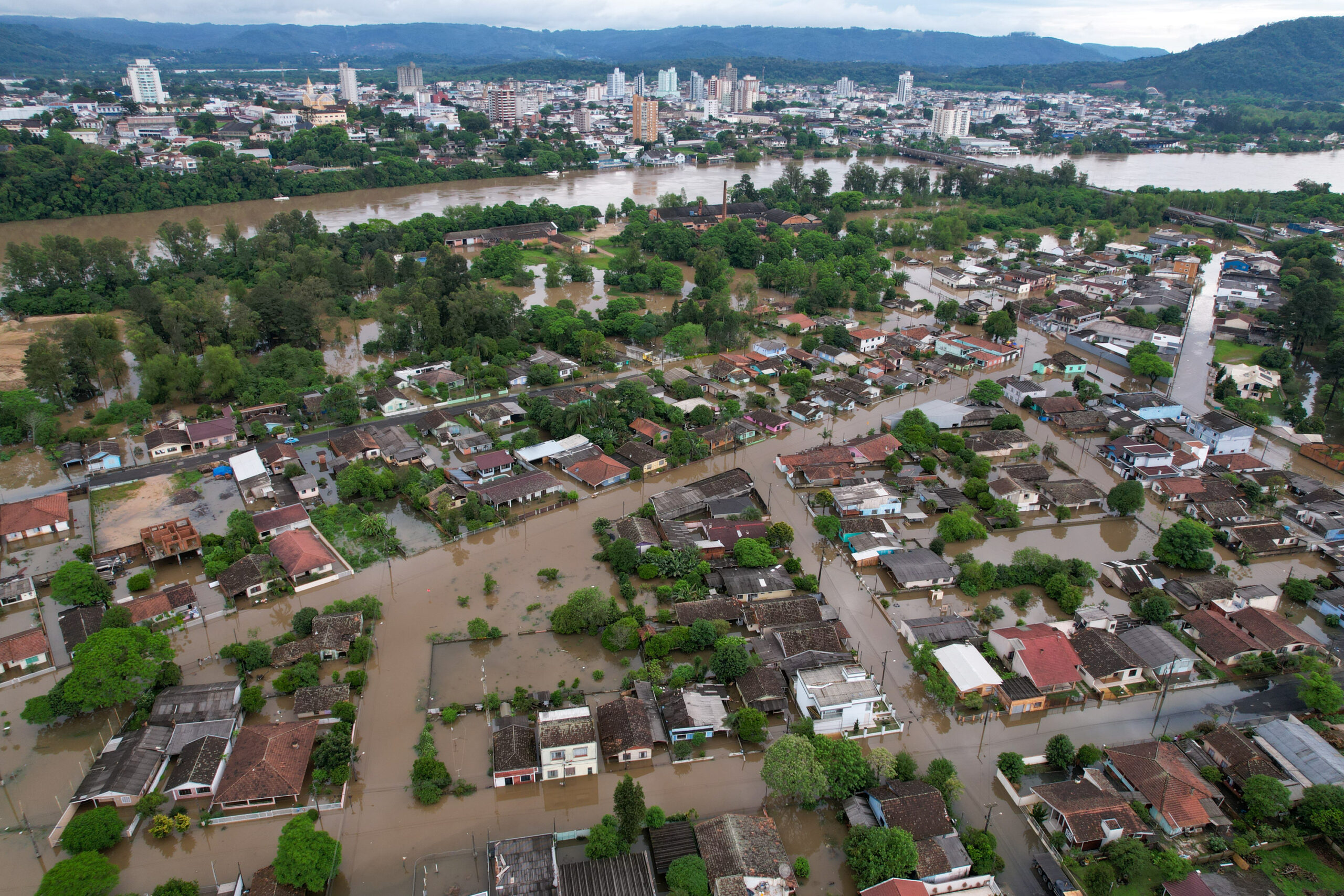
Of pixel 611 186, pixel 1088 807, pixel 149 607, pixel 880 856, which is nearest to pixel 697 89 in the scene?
pixel 611 186

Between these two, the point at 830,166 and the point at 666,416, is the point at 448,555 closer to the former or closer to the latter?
the point at 666,416

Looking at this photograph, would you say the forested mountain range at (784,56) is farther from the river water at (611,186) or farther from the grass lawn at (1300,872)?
the grass lawn at (1300,872)

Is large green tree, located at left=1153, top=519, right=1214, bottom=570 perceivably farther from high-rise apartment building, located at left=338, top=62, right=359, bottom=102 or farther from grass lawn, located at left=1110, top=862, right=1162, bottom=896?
high-rise apartment building, located at left=338, top=62, right=359, bottom=102

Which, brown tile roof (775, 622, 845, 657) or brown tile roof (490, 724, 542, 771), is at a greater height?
brown tile roof (775, 622, 845, 657)

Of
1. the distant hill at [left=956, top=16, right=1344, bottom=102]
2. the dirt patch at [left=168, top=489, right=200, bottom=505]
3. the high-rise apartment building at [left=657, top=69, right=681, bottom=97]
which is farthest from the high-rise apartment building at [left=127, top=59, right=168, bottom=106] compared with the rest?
the distant hill at [left=956, top=16, right=1344, bottom=102]

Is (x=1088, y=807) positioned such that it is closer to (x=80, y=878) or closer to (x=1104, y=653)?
(x=1104, y=653)

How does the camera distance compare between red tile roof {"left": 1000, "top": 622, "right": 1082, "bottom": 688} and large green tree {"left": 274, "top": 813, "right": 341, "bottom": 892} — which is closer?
large green tree {"left": 274, "top": 813, "right": 341, "bottom": 892}
